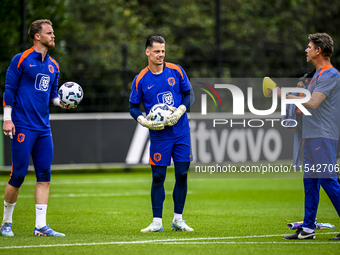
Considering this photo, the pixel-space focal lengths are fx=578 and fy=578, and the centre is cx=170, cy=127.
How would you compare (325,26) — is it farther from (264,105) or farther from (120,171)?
(120,171)

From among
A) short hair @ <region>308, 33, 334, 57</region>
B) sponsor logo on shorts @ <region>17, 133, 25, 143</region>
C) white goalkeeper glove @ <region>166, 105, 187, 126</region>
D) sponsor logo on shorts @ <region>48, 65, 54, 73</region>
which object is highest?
short hair @ <region>308, 33, 334, 57</region>

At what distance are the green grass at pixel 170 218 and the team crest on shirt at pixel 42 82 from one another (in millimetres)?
1800

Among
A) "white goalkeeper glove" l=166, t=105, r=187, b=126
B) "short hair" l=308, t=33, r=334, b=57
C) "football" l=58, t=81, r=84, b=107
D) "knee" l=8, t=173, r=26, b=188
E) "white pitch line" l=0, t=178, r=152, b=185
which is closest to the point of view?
"short hair" l=308, t=33, r=334, b=57

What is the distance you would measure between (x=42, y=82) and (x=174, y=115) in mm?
1659

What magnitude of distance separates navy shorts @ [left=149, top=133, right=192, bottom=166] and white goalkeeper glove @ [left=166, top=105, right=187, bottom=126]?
0.31 meters

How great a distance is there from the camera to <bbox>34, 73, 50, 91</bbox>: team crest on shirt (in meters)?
7.00

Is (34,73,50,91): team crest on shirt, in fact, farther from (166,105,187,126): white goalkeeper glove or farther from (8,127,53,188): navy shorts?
(166,105,187,126): white goalkeeper glove

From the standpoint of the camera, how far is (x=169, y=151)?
7293 millimetres

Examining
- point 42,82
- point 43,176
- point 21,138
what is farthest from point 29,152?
point 42,82

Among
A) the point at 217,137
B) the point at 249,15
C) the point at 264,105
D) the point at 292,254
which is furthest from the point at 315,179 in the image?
the point at 249,15

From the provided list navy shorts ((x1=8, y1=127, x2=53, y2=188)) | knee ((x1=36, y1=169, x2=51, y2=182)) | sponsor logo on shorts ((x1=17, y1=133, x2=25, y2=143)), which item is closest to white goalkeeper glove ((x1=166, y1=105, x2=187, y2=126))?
navy shorts ((x1=8, y1=127, x2=53, y2=188))

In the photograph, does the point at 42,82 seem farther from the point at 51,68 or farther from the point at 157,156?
the point at 157,156

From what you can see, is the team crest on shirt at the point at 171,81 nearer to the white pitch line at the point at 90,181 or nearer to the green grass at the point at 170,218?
the green grass at the point at 170,218

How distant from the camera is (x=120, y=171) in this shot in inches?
707
